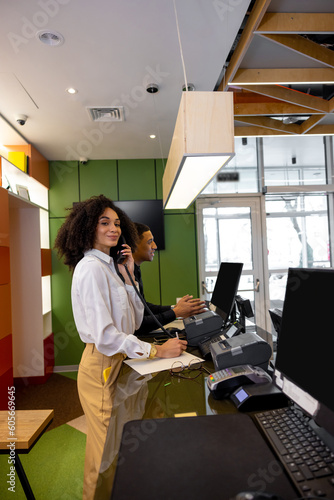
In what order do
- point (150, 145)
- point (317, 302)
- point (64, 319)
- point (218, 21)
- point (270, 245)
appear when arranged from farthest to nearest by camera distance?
point (270, 245), point (64, 319), point (150, 145), point (218, 21), point (317, 302)

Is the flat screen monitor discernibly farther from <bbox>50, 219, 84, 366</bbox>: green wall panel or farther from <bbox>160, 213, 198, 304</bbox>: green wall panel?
<bbox>50, 219, 84, 366</bbox>: green wall panel

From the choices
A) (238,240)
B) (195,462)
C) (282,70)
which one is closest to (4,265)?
(195,462)

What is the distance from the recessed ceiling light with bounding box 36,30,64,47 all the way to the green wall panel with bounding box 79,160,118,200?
255cm

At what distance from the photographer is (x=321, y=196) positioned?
5.04 metres

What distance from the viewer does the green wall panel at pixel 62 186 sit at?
15.6ft

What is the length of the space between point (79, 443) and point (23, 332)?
1.84 metres

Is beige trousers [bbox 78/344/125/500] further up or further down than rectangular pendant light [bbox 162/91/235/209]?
further down

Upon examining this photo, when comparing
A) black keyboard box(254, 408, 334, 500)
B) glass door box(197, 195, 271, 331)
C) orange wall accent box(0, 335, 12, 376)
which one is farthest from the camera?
glass door box(197, 195, 271, 331)

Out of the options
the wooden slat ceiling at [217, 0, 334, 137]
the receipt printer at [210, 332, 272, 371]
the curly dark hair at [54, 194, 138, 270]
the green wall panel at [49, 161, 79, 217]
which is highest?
the wooden slat ceiling at [217, 0, 334, 137]

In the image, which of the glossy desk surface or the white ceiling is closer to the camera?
the glossy desk surface

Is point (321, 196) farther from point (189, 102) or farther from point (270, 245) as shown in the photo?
point (189, 102)

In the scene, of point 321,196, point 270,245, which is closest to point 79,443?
point 270,245

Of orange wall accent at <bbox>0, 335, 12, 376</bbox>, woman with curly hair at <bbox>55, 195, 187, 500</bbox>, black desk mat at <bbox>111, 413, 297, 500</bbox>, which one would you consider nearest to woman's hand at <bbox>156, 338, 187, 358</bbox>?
woman with curly hair at <bbox>55, 195, 187, 500</bbox>

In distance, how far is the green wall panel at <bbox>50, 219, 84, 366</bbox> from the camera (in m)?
4.62
